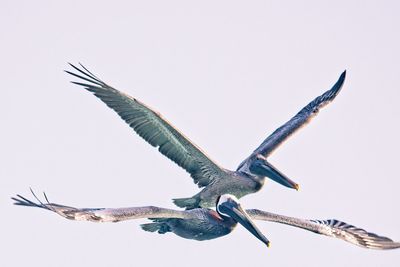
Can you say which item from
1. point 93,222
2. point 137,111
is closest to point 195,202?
point 137,111

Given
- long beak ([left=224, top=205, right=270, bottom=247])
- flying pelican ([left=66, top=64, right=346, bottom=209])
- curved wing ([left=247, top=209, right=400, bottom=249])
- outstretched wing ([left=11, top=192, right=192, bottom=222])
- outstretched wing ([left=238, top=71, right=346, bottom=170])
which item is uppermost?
outstretched wing ([left=238, top=71, right=346, bottom=170])

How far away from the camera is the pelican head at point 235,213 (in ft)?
60.6

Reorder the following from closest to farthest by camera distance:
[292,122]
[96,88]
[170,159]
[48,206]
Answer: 1. [48,206]
2. [96,88]
3. [170,159]
4. [292,122]

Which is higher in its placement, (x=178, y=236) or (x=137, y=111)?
(x=137, y=111)

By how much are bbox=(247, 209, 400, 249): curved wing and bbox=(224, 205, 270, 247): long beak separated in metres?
0.35

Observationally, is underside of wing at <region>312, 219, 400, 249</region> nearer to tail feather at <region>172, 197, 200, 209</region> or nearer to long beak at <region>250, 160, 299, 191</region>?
long beak at <region>250, 160, 299, 191</region>

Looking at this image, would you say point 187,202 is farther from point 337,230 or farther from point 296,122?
point 296,122

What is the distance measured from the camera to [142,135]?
19.3 m

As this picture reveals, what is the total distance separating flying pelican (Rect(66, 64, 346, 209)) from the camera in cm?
1861

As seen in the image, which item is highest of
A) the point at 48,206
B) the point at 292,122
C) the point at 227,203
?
the point at 292,122

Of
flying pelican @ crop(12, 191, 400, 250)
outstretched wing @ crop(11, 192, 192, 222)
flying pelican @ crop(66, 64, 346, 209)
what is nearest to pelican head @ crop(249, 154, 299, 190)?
flying pelican @ crop(66, 64, 346, 209)

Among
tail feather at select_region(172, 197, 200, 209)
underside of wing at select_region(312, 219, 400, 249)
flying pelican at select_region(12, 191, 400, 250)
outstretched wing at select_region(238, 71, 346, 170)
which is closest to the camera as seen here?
flying pelican at select_region(12, 191, 400, 250)

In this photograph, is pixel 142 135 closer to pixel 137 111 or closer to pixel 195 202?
pixel 137 111

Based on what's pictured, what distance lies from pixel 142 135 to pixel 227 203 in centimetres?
220
